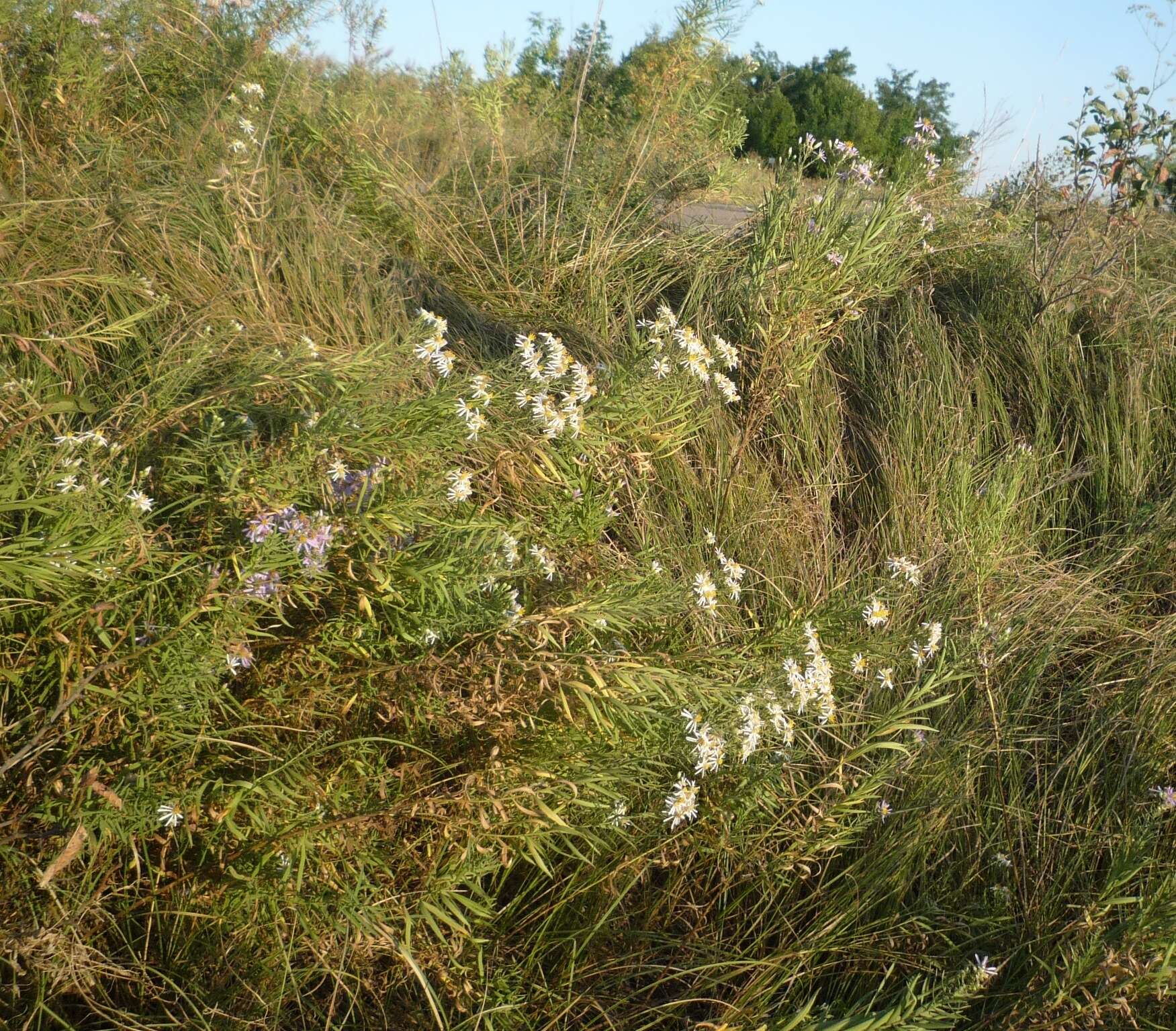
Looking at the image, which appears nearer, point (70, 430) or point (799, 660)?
point (70, 430)

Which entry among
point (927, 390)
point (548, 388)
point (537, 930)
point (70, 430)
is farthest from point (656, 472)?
point (70, 430)

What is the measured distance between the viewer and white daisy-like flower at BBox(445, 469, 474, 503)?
6.06 feet

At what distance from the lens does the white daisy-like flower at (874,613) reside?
2186mm

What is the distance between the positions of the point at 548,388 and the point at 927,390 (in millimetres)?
1667

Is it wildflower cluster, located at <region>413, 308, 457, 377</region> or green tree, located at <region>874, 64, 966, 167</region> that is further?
green tree, located at <region>874, 64, 966, 167</region>

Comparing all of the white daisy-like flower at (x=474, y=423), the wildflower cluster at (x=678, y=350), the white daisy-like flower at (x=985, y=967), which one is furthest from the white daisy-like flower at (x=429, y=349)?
the white daisy-like flower at (x=985, y=967)

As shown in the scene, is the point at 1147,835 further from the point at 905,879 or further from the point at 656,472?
the point at 656,472

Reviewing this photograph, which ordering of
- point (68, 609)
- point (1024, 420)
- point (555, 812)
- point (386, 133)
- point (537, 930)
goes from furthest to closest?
point (386, 133) < point (1024, 420) < point (537, 930) < point (555, 812) < point (68, 609)

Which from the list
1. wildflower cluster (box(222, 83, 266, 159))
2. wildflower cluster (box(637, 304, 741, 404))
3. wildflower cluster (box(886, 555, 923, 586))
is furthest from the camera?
wildflower cluster (box(222, 83, 266, 159))

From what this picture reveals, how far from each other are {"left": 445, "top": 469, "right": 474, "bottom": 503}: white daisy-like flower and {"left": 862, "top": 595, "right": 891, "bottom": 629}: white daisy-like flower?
854 mm

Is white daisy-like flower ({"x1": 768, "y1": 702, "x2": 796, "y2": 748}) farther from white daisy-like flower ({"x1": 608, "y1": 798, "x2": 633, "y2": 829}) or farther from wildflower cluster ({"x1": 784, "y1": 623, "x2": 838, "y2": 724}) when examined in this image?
white daisy-like flower ({"x1": 608, "y1": 798, "x2": 633, "y2": 829})

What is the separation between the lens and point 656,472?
2832mm

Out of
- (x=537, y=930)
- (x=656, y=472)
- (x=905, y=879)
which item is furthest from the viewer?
(x=656, y=472)

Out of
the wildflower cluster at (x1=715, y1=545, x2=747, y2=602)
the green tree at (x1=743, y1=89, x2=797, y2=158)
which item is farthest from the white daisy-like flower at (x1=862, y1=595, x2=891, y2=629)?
the green tree at (x1=743, y1=89, x2=797, y2=158)
